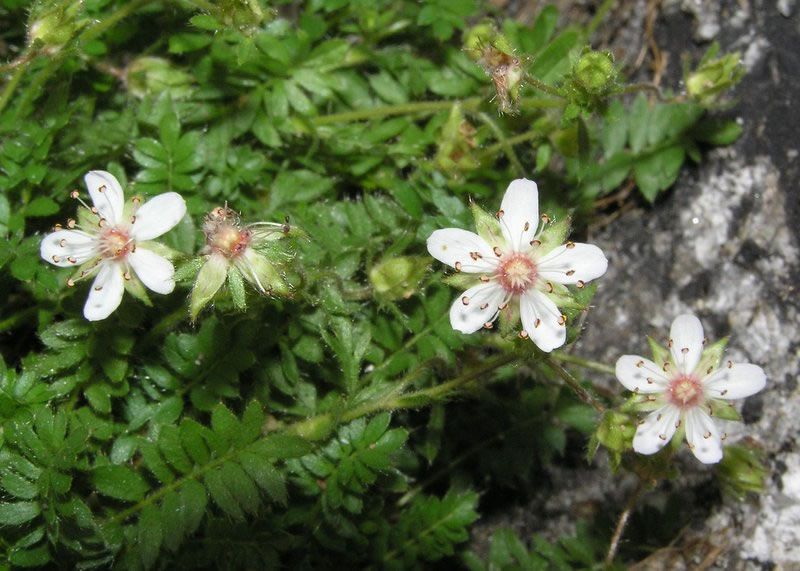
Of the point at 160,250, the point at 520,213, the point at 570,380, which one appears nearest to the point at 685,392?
the point at 570,380

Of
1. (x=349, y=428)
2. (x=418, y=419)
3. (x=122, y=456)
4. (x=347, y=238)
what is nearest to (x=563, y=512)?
(x=418, y=419)

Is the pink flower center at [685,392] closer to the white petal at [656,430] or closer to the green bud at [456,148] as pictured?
the white petal at [656,430]

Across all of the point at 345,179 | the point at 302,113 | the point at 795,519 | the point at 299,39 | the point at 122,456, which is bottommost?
the point at 795,519

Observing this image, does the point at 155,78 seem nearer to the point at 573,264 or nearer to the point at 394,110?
the point at 394,110

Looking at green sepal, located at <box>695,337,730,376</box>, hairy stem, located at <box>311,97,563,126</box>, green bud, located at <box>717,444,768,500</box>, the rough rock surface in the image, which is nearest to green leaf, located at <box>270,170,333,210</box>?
hairy stem, located at <box>311,97,563,126</box>

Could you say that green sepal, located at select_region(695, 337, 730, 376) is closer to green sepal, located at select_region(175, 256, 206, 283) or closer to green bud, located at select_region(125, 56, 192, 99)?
green sepal, located at select_region(175, 256, 206, 283)

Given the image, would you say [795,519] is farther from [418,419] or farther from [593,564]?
[418,419]

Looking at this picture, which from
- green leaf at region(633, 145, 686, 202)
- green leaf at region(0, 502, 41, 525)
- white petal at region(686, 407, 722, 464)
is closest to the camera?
green leaf at region(0, 502, 41, 525)
